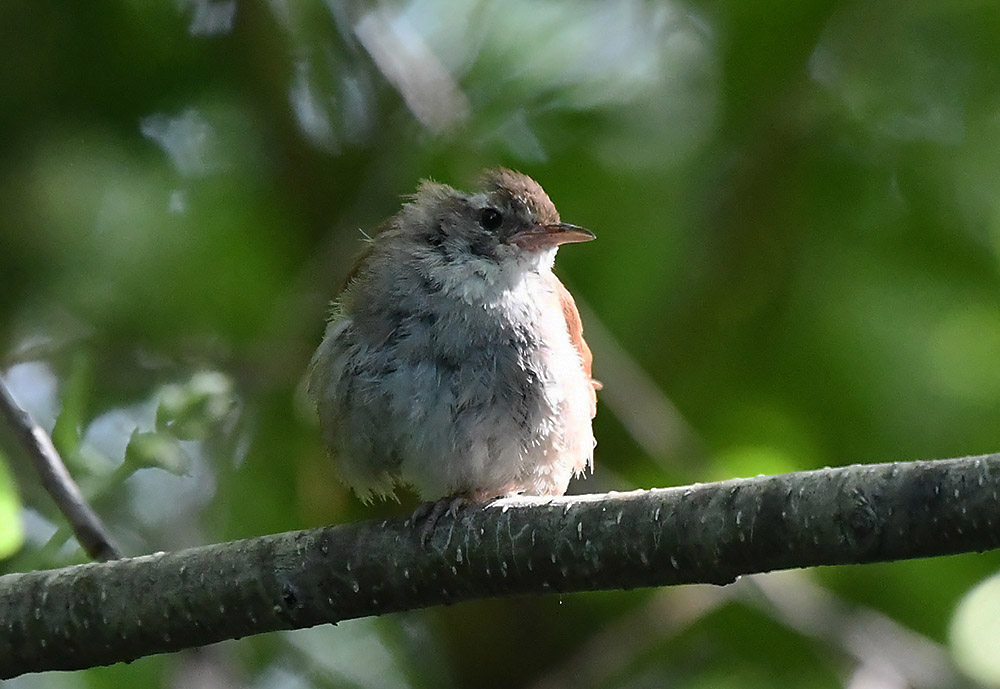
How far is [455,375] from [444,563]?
43.1 inches

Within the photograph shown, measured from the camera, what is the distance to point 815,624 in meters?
5.07

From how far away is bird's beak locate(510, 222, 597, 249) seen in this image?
5086mm

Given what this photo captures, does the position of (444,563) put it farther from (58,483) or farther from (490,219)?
(490,219)

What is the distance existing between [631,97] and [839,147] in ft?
3.34

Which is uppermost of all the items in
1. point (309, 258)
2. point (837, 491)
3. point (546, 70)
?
point (837, 491)

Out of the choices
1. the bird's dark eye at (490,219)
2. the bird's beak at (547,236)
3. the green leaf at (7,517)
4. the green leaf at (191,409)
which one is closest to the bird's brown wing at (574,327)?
the bird's beak at (547,236)

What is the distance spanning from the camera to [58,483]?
12.4 ft

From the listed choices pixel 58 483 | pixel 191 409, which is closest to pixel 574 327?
pixel 191 409

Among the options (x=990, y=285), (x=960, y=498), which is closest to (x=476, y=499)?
(x=960, y=498)

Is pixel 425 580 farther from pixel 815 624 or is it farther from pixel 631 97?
pixel 631 97

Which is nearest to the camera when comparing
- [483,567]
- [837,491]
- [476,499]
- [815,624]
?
[837,491]

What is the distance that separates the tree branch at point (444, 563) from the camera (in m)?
2.85

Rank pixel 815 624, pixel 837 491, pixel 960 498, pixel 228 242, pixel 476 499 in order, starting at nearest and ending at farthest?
pixel 960 498 < pixel 837 491 < pixel 476 499 < pixel 815 624 < pixel 228 242

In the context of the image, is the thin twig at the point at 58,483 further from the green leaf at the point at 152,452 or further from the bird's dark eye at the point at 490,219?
the bird's dark eye at the point at 490,219
